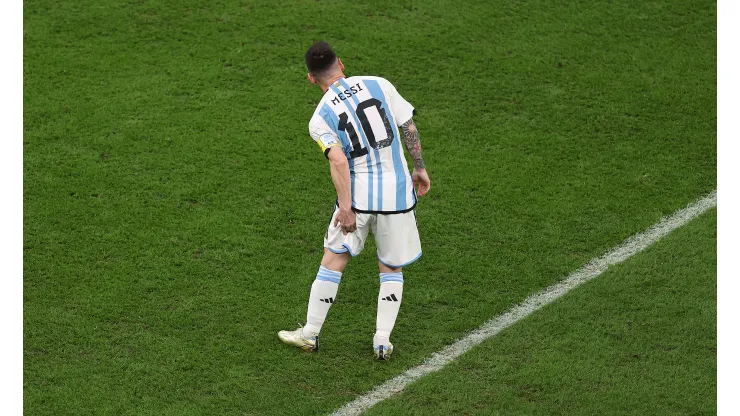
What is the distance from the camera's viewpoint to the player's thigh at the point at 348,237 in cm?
511

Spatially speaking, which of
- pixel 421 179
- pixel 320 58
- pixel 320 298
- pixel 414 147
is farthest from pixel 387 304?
pixel 320 58

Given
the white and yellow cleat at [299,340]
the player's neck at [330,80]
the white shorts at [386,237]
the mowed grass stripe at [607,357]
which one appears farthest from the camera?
the white and yellow cleat at [299,340]

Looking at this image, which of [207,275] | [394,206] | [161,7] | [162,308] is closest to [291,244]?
[207,275]

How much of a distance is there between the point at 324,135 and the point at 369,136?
24 cm

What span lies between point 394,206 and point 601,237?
74.8 inches

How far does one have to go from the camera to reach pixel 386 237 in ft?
16.9

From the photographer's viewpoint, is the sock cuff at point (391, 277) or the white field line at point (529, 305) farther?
the sock cuff at point (391, 277)

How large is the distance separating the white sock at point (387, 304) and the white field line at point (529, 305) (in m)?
0.23

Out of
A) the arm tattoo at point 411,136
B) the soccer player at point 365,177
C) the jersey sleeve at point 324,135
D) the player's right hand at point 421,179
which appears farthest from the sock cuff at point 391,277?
the jersey sleeve at point 324,135

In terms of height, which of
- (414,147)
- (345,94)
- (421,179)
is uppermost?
(345,94)

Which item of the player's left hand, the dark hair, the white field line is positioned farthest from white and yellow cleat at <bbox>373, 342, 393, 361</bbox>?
the dark hair

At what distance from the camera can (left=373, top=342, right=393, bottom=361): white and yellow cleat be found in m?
5.25

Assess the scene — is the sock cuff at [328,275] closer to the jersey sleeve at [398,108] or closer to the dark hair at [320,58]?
the jersey sleeve at [398,108]

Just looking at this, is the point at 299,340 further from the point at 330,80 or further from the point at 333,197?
the point at 333,197
